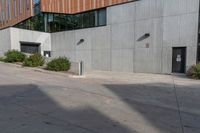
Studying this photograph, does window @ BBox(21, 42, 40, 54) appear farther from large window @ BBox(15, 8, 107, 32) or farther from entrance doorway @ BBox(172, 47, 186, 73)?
entrance doorway @ BBox(172, 47, 186, 73)

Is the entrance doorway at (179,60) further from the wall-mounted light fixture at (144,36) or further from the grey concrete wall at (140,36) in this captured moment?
the wall-mounted light fixture at (144,36)

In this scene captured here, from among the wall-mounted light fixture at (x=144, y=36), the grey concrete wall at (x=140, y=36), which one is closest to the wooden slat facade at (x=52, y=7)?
the grey concrete wall at (x=140, y=36)

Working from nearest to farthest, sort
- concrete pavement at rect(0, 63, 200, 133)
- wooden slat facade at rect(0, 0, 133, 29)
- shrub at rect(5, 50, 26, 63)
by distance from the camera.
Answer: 1. concrete pavement at rect(0, 63, 200, 133)
2. shrub at rect(5, 50, 26, 63)
3. wooden slat facade at rect(0, 0, 133, 29)

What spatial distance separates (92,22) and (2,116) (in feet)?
54.4

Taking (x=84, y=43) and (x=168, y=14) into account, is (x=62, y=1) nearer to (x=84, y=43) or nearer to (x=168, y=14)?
(x=84, y=43)

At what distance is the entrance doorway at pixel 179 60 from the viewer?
1525 centimetres

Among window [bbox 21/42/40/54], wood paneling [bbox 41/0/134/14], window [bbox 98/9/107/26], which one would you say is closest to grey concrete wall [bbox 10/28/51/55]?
window [bbox 21/42/40/54]

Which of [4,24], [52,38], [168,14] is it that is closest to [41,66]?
[52,38]

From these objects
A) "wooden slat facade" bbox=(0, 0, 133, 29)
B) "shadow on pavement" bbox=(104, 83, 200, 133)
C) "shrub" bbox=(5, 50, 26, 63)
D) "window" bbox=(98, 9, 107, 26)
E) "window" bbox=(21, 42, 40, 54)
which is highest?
"wooden slat facade" bbox=(0, 0, 133, 29)

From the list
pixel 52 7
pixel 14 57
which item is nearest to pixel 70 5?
pixel 52 7

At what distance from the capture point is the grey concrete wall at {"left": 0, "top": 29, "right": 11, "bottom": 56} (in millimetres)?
21703

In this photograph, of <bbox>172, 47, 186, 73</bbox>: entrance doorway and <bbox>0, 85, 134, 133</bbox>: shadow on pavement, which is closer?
<bbox>0, 85, 134, 133</bbox>: shadow on pavement

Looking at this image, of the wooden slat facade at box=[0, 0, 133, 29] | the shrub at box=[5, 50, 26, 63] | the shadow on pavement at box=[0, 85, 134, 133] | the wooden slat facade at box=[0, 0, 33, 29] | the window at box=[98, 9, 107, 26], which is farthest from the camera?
the wooden slat facade at box=[0, 0, 33, 29]

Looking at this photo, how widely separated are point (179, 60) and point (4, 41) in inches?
699
